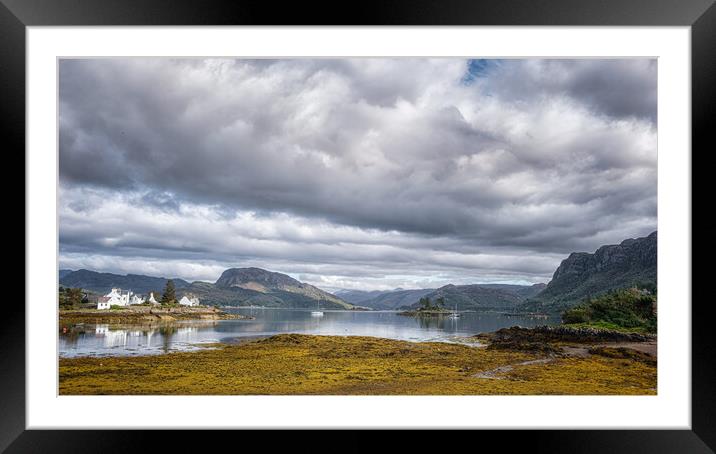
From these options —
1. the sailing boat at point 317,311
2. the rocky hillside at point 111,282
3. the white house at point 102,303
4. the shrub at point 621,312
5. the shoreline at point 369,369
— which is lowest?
the sailing boat at point 317,311

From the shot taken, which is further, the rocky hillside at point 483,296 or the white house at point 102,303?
the rocky hillside at point 483,296

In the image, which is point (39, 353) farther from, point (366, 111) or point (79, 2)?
point (366, 111)

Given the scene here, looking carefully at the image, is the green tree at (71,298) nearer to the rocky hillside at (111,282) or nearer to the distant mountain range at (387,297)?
the rocky hillside at (111,282)

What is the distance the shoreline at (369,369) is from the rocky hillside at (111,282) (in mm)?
3334

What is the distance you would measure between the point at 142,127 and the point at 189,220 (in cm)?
362

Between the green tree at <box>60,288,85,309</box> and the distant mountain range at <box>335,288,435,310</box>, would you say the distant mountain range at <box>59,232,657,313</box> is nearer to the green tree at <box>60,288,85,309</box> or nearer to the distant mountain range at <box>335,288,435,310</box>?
the distant mountain range at <box>335,288,435,310</box>

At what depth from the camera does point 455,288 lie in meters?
17.4

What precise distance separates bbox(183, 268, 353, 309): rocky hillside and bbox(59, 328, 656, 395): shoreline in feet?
17.8

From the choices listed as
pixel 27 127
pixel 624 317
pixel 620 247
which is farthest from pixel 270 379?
pixel 620 247

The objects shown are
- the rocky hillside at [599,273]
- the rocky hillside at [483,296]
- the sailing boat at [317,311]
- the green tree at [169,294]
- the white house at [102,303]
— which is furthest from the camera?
the sailing boat at [317,311]

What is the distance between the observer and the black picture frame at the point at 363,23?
2.37m

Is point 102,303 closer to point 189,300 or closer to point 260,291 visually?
point 189,300

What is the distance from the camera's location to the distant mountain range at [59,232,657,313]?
15.0 m

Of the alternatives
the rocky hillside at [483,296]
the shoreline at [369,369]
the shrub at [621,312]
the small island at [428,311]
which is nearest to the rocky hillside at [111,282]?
the shoreline at [369,369]
